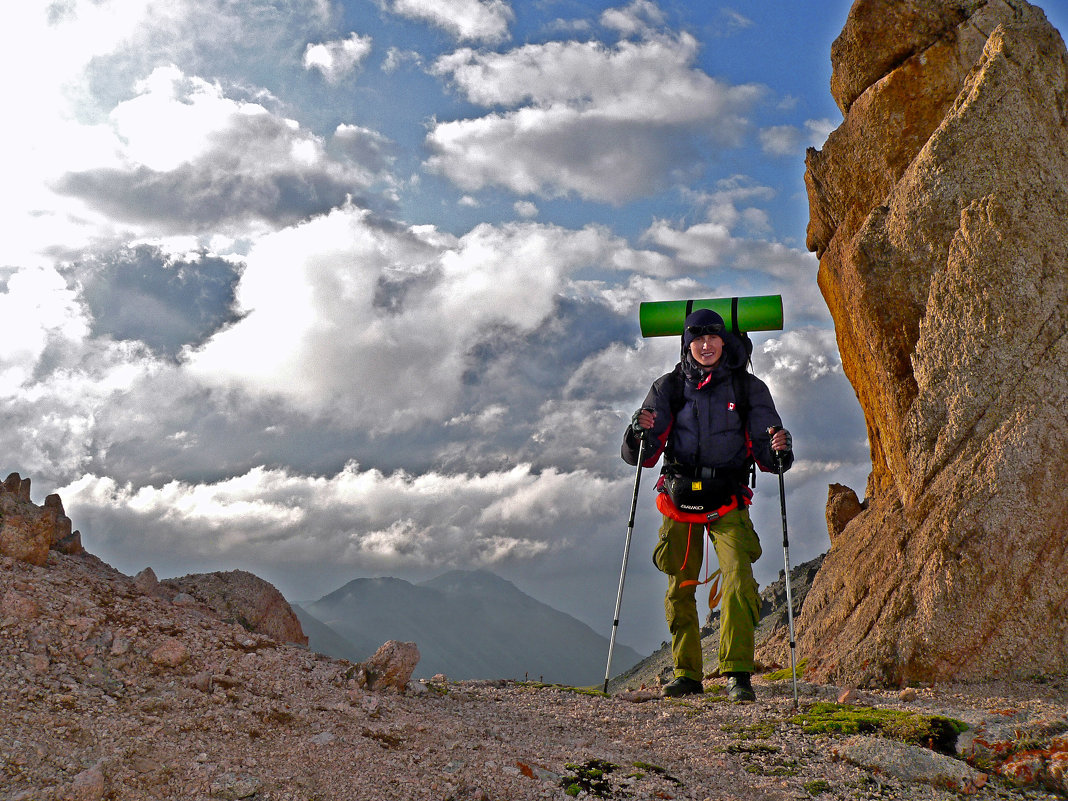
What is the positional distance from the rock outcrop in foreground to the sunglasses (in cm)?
343

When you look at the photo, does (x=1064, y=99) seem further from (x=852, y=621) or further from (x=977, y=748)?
(x=977, y=748)

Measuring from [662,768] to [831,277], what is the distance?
12810 millimetres

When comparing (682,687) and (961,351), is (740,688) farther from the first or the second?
(961,351)

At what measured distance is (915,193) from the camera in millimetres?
13414

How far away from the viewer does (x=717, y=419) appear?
12367 mm

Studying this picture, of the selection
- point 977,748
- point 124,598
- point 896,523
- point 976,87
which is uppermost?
point 976,87

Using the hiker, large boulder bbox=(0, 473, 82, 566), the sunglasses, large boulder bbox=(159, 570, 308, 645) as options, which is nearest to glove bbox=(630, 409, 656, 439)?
the hiker

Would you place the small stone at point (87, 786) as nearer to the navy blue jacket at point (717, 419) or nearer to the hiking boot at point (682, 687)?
the hiking boot at point (682, 687)

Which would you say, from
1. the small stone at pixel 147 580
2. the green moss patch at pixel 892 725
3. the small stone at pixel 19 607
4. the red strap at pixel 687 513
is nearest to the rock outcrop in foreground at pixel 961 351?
the green moss patch at pixel 892 725

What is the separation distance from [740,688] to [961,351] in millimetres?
6478

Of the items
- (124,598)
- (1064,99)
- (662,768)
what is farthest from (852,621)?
(124,598)

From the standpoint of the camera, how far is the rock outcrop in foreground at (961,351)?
1134 cm

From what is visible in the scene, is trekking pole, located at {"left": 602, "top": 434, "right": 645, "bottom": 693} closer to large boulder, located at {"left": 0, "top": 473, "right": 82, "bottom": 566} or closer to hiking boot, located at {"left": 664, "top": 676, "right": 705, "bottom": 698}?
hiking boot, located at {"left": 664, "top": 676, "right": 705, "bottom": 698}

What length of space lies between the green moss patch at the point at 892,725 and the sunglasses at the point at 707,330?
5.79 metres
